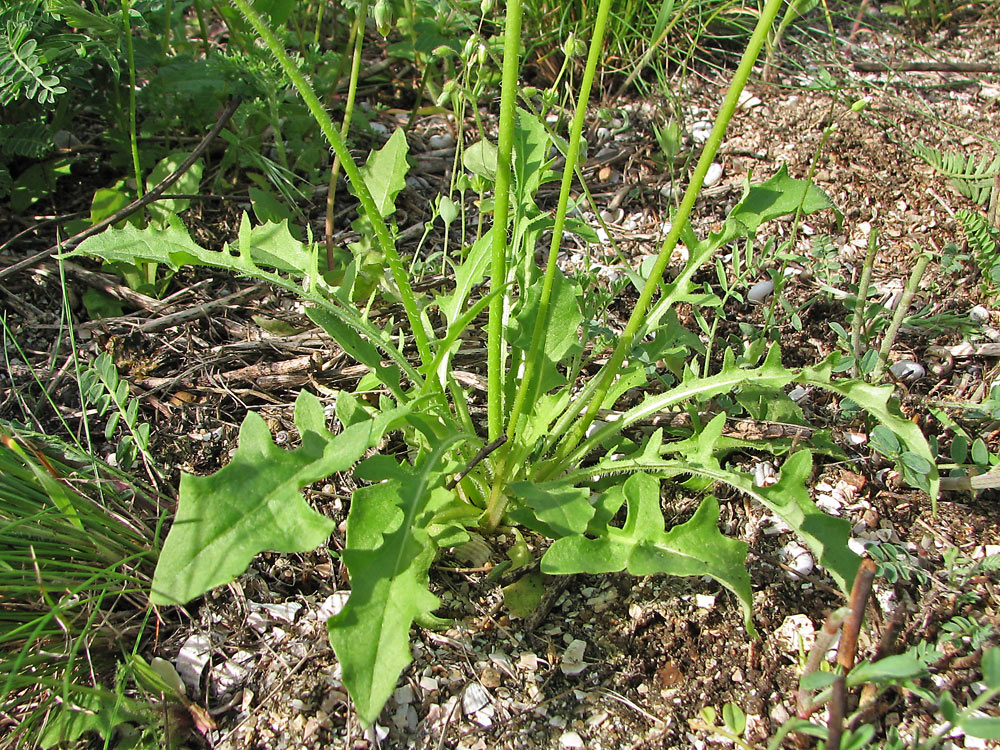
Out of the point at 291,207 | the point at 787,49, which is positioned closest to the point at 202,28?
the point at 291,207

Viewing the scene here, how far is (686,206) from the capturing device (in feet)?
4.55

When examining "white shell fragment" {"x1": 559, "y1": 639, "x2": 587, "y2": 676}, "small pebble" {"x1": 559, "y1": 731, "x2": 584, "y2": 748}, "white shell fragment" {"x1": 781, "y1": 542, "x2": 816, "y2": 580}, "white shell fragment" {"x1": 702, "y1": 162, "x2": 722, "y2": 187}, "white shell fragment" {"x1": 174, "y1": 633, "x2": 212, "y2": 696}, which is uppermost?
"white shell fragment" {"x1": 702, "y1": 162, "x2": 722, "y2": 187}

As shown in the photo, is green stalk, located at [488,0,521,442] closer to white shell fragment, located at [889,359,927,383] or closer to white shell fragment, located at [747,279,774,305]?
white shell fragment, located at [747,279,774,305]

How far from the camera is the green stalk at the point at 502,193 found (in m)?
1.31

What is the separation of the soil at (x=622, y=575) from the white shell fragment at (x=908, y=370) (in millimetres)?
28

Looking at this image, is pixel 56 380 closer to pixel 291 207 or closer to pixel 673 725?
pixel 291 207

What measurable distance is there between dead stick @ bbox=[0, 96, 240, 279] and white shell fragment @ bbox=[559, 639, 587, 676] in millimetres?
1560

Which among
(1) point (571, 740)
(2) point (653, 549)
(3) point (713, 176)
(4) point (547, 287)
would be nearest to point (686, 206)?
(4) point (547, 287)

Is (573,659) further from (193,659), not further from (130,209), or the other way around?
(130,209)

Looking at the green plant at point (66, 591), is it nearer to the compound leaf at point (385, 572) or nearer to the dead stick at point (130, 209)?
the compound leaf at point (385, 572)

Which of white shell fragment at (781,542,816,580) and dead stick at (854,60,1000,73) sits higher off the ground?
dead stick at (854,60,1000,73)

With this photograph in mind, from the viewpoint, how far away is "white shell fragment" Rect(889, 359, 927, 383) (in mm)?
2107

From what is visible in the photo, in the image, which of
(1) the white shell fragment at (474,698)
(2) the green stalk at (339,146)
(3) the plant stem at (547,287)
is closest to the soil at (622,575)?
(1) the white shell fragment at (474,698)

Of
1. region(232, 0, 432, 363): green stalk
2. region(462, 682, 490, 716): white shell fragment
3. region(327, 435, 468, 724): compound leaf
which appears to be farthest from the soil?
region(232, 0, 432, 363): green stalk
